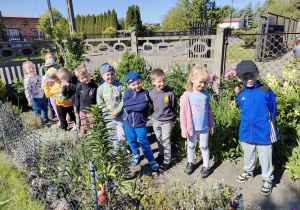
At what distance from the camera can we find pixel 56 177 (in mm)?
2465

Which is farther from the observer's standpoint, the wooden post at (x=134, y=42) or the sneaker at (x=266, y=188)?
the wooden post at (x=134, y=42)

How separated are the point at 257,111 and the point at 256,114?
0.04 meters

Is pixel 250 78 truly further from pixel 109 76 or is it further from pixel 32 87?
pixel 32 87

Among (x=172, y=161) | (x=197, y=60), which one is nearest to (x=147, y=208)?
(x=172, y=161)

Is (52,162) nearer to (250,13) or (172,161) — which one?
(172,161)

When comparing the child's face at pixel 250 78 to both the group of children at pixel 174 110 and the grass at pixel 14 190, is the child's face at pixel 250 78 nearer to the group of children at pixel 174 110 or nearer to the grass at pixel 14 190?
the group of children at pixel 174 110

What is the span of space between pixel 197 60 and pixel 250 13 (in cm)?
8184

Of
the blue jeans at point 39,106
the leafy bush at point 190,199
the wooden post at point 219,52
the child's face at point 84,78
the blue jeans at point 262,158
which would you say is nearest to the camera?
the leafy bush at point 190,199

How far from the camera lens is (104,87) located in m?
3.16

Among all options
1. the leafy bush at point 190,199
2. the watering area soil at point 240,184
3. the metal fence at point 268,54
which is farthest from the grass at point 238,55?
the leafy bush at point 190,199

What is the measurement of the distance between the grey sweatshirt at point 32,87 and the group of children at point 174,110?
4.69ft

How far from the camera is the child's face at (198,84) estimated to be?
2456mm

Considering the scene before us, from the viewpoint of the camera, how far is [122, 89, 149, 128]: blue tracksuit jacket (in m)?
2.84

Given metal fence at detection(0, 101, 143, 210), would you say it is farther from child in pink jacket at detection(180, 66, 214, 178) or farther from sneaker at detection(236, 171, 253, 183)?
sneaker at detection(236, 171, 253, 183)
